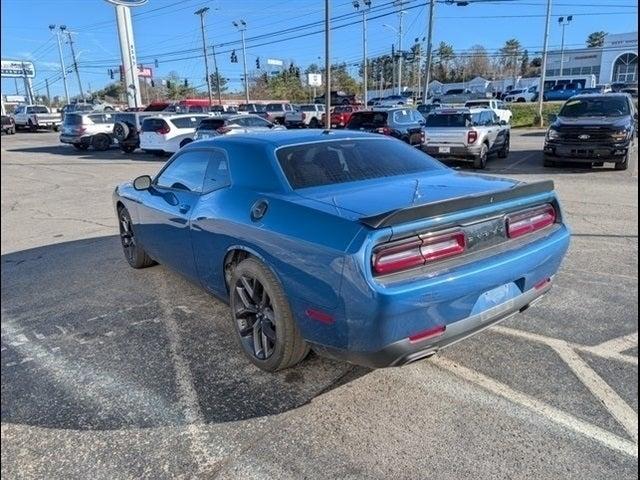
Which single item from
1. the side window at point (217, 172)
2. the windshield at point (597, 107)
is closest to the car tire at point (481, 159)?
the windshield at point (597, 107)

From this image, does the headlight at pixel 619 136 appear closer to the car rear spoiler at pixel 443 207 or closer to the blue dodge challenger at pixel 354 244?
the blue dodge challenger at pixel 354 244

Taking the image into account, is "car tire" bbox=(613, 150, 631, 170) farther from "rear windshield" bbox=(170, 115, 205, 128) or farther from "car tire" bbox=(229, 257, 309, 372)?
"rear windshield" bbox=(170, 115, 205, 128)

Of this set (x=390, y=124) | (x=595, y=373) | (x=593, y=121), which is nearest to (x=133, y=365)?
(x=595, y=373)

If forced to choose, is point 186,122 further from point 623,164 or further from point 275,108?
point 275,108

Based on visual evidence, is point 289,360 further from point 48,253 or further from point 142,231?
point 48,253

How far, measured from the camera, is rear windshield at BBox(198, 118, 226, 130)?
1689 centimetres

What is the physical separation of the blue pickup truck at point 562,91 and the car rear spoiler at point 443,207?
61086mm

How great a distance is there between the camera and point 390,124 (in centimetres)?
1548

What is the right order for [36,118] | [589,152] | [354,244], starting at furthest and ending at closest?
[36,118] → [589,152] → [354,244]

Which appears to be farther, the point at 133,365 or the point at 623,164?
the point at 623,164

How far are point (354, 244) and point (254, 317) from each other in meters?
1.14

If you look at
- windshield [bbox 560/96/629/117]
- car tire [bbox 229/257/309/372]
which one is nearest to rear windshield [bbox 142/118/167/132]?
windshield [bbox 560/96/629/117]

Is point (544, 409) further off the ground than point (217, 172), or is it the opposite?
point (217, 172)

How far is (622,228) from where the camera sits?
6609mm
